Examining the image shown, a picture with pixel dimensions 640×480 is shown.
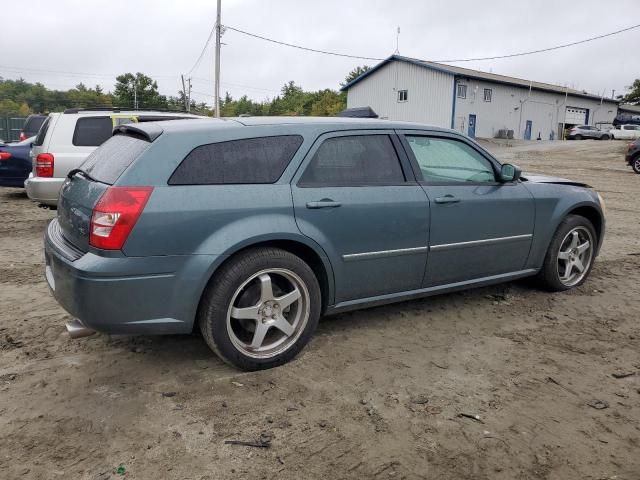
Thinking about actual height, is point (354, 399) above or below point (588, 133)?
below

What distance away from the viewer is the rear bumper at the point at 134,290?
9.71 ft

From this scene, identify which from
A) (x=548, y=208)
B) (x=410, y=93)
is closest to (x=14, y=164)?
(x=548, y=208)

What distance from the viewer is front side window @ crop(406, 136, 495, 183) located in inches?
162

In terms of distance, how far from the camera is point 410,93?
40688 mm

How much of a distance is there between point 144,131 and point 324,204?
47.6 inches

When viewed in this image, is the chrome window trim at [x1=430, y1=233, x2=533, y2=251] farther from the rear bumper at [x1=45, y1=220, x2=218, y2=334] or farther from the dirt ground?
the rear bumper at [x1=45, y1=220, x2=218, y2=334]

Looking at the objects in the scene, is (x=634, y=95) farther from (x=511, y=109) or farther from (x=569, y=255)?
(x=569, y=255)

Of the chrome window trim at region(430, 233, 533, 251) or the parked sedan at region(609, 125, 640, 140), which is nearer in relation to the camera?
the chrome window trim at region(430, 233, 533, 251)

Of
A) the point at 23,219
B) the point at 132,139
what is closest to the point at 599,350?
the point at 132,139

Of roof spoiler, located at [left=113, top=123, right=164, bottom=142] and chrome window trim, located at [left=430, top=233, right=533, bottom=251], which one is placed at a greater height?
roof spoiler, located at [left=113, top=123, right=164, bottom=142]

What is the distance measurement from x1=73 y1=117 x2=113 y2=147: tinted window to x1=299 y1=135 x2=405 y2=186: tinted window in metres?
5.14

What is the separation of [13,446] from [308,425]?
1439mm

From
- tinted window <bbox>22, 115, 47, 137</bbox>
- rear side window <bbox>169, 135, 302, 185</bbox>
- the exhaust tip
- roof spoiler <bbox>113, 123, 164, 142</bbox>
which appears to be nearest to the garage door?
tinted window <bbox>22, 115, 47, 137</bbox>

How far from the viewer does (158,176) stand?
309 centimetres
